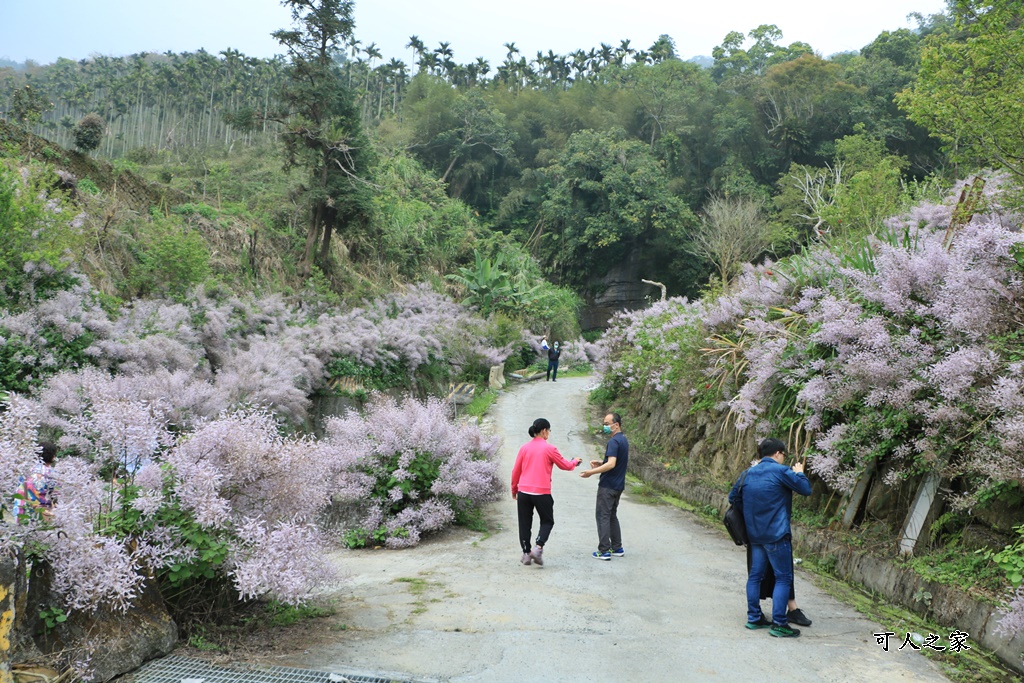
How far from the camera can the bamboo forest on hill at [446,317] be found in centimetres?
532

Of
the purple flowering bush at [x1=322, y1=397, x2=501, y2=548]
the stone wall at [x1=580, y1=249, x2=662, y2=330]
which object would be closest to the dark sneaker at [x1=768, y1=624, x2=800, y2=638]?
the purple flowering bush at [x1=322, y1=397, x2=501, y2=548]

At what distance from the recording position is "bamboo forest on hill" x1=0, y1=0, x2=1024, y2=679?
532cm

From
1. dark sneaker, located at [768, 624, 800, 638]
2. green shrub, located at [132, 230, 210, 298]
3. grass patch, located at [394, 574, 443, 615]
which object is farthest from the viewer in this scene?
green shrub, located at [132, 230, 210, 298]

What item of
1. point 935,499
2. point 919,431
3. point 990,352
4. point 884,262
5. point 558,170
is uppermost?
point 558,170

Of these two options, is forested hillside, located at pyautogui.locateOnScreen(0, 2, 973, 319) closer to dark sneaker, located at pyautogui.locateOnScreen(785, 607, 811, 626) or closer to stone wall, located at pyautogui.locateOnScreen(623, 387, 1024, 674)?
stone wall, located at pyautogui.locateOnScreen(623, 387, 1024, 674)

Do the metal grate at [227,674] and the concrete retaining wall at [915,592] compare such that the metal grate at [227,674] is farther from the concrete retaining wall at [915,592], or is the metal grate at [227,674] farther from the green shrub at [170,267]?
the green shrub at [170,267]

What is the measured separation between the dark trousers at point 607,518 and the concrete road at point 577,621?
22cm

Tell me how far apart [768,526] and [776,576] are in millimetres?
388

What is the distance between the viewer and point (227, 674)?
15.3 feet

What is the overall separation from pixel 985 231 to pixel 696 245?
119 ft

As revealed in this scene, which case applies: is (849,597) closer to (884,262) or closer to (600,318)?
(884,262)

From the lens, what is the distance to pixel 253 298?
72.5ft

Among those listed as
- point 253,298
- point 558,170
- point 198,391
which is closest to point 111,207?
point 253,298

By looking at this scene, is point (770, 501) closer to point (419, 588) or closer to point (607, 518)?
point (607, 518)
